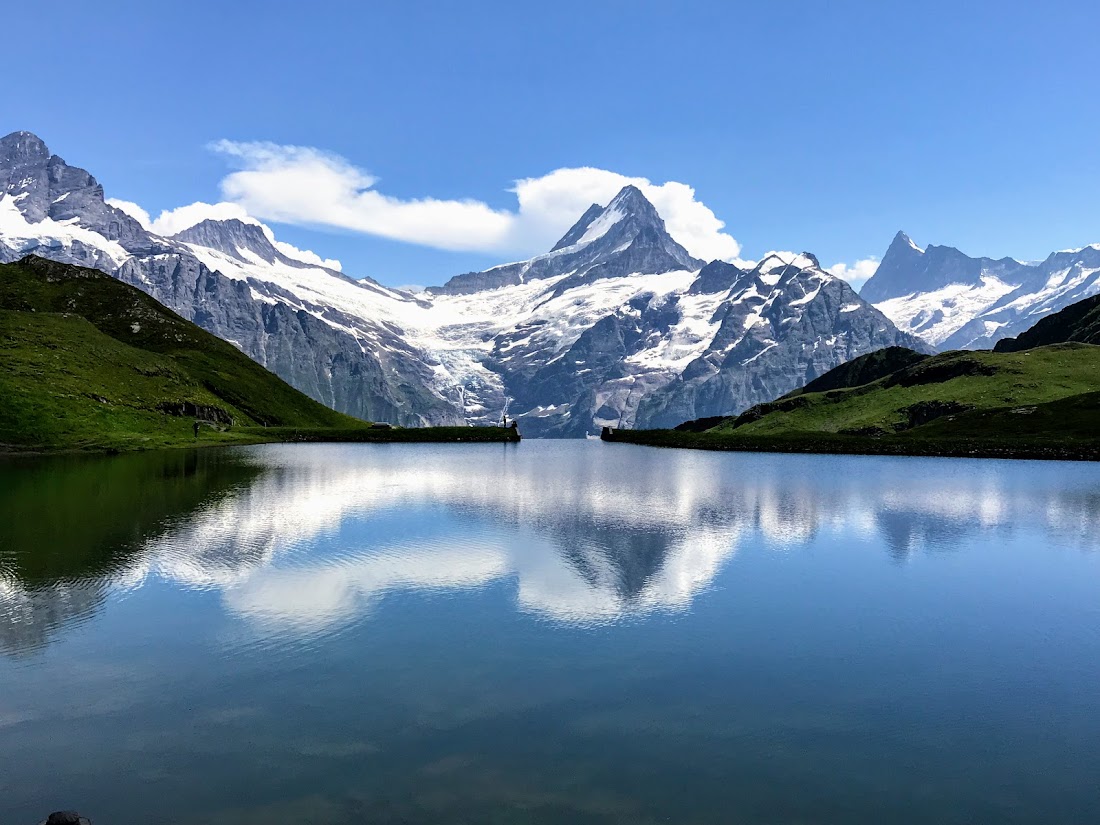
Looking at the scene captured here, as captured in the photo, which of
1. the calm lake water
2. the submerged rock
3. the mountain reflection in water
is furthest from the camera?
the mountain reflection in water

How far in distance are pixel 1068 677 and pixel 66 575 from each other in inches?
2098

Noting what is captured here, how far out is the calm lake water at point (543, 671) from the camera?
2167cm

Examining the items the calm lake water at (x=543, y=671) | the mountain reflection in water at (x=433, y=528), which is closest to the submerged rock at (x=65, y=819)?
the calm lake water at (x=543, y=671)

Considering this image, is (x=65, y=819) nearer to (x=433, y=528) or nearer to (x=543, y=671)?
(x=543, y=671)

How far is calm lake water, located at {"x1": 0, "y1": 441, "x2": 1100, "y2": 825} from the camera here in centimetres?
2167

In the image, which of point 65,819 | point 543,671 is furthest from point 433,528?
point 65,819

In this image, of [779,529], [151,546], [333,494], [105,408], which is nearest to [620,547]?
[779,529]

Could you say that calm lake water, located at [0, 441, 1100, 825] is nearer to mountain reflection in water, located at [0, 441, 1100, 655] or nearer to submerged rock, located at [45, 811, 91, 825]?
mountain reflection in water, located at [0, 441, 1100, 655]

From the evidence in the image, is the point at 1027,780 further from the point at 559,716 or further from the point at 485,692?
the point at 485,692

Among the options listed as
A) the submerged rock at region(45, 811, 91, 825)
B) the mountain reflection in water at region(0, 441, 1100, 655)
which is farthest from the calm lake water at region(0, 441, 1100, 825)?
the submerged rock at region(45, 811, 91, 825)

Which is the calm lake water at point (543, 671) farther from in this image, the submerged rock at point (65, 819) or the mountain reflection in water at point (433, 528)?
the submerged rock at point (65, 819)

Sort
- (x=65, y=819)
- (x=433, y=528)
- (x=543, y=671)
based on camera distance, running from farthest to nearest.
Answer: (x=433, y=528) < (x=543, y=671) < (x=65, y=819)

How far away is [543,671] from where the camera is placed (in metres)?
31.7

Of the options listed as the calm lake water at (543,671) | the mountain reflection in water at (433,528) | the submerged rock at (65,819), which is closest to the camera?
the submerged rock at (65,819)
